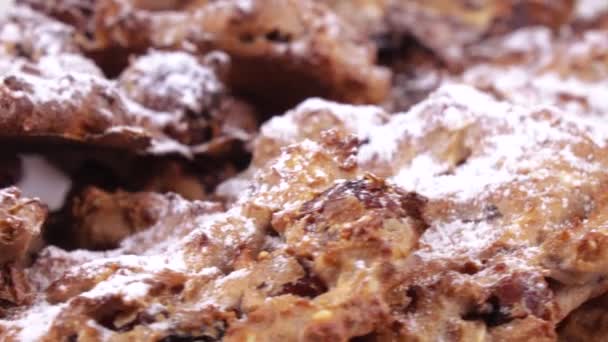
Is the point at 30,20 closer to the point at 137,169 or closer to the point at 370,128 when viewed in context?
the point at 137,169

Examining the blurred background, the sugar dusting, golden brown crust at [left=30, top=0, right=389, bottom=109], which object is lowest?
the sugar dusting

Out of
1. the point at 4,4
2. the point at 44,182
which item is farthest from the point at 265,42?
the point at 4,4

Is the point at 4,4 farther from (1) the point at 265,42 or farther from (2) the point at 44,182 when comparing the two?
(2) the point at 44,182

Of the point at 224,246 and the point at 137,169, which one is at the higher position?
the point at 137,169

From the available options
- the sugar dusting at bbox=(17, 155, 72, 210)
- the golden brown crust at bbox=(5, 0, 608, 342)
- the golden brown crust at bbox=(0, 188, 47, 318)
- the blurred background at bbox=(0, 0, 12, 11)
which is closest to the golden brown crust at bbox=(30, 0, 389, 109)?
the golden brown crust at bbox=(5, 0, 608, 342)

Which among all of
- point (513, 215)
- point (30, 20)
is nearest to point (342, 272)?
Answer: point (513, 215)

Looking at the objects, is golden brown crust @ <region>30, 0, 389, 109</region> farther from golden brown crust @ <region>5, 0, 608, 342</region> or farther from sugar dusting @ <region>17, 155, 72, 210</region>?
sugar dusting @ <region>17, 155, 72, 210</region>

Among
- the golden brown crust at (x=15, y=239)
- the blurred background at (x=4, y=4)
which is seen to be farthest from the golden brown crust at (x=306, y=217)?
the blurred background at (x=4, y=4)

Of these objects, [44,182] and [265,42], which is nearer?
[44,182]

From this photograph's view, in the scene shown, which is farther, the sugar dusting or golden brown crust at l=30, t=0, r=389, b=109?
golden brown crust at l=30, t=0, r=389, b=109

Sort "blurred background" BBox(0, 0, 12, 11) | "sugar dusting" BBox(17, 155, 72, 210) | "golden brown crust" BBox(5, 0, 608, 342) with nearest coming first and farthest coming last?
"golden brown crust" BBox(5, 0, 608, 342) < "sugar dusting" BBox(17, 155, 72, 210) < "blurred background" BBox(0, 0, 12, 11)

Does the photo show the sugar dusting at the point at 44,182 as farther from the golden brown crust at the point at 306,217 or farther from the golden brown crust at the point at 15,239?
the golden brown crust at the point at 15,239
